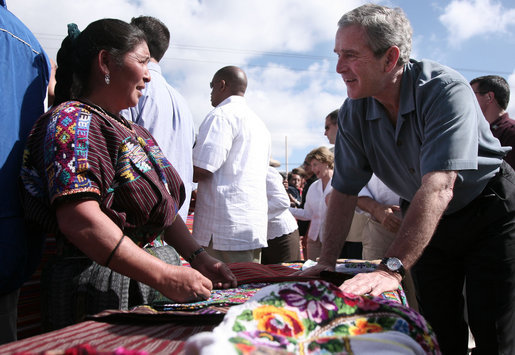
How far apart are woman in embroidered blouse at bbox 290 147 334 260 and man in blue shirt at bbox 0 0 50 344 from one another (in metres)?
3.51

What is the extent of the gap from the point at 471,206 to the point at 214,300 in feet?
4.34

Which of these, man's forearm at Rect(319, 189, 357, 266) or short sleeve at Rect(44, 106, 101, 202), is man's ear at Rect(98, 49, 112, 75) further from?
man's forearm at Rect(319, 189, 357, 266)

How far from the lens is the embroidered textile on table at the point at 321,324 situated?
84cm

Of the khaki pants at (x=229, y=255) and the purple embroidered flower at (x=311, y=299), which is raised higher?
the purple embroidered flower at (x=311, y=299)

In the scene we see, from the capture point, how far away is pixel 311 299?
976mm

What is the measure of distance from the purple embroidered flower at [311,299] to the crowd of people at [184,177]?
290 millimetres

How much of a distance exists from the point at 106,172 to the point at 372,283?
2.95 ft

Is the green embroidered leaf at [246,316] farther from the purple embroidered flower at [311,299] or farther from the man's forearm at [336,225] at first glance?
the man's forearm at [336,225]

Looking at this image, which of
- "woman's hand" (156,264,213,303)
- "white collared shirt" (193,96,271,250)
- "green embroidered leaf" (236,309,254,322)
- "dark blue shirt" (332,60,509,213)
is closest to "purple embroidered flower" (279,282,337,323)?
"green embroidered leaf" (236,309,254,322)

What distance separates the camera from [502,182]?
200 centimetres

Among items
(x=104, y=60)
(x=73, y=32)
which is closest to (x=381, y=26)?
(x=104, y=60)

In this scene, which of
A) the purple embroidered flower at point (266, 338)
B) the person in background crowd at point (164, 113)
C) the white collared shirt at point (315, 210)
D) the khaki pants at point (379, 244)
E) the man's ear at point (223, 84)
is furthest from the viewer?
the white collared shirt at point (315, 210)

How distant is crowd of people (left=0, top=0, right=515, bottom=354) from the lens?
1329mm

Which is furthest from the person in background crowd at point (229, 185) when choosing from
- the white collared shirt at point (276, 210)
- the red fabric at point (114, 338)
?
the red fabric at point (114, 338)
